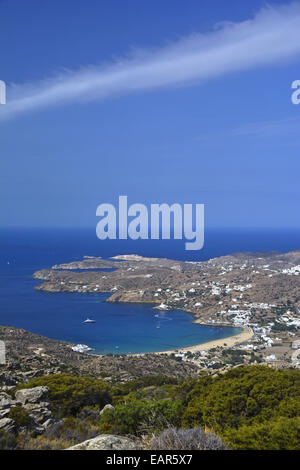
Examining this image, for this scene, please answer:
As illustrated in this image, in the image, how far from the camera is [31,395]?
27.4 feet

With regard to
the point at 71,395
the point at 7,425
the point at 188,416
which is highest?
the point at 7,425

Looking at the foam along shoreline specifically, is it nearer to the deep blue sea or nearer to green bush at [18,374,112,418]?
the deep blue sea

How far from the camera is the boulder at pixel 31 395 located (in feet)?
26.5

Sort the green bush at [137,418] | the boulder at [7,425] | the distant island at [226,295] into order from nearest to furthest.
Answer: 1. the boulder at [7,425]
2. the green bush at [137,418]
3. the distant island at [226,295]

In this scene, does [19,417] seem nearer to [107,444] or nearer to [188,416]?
[107,444]

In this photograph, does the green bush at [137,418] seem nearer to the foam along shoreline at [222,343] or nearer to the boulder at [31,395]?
the boulder at [31,395]

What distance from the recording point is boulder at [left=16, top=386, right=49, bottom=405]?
8073mm

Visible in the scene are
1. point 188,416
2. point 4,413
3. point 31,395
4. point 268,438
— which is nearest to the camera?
point 268,438

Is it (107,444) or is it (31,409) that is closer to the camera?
(107,444)

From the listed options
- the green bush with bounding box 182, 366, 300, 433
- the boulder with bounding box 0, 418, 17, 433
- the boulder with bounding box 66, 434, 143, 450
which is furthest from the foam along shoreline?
the boulder with bounding box 66, 434, 143, 450

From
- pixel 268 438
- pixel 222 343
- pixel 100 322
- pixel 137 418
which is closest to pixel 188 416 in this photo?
pixel 137 418

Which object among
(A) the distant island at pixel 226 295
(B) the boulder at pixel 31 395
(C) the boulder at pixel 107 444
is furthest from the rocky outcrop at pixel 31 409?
(A) the distant island at pixel 226 295
